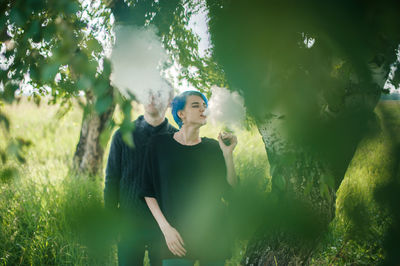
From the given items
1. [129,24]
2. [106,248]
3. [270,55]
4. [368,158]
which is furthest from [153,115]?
[368,158]

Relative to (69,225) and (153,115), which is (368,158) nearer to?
(153,115)

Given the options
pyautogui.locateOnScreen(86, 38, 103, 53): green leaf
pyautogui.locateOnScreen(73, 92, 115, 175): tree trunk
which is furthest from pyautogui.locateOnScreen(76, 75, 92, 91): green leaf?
pyautogui.locateOnScreen(73, 92, 115, 175): tree trunk

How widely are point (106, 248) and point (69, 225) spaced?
1.36 ft

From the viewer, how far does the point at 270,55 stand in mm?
A: 1061

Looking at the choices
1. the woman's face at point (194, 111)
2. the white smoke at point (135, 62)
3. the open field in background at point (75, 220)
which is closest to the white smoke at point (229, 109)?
the woman's face at point (194, 111)

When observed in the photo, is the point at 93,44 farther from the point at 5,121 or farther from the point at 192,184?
the point at 192,184

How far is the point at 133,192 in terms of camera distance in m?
1.97

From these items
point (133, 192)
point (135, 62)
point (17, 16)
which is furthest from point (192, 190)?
point (17, 16)

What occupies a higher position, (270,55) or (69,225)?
(270,55)

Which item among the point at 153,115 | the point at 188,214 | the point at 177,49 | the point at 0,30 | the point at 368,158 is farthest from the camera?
the point at 368,158

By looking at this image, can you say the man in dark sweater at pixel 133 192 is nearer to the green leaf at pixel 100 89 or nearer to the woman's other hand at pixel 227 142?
the woman's other hand at pixel 227 142

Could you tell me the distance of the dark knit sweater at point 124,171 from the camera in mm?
A: 1996

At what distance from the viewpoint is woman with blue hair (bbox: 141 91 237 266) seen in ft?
5.68

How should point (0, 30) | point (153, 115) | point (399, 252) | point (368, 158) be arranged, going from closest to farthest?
point (399, 252) → point (0, 30) → point (153, 115) → point (368, 158)
